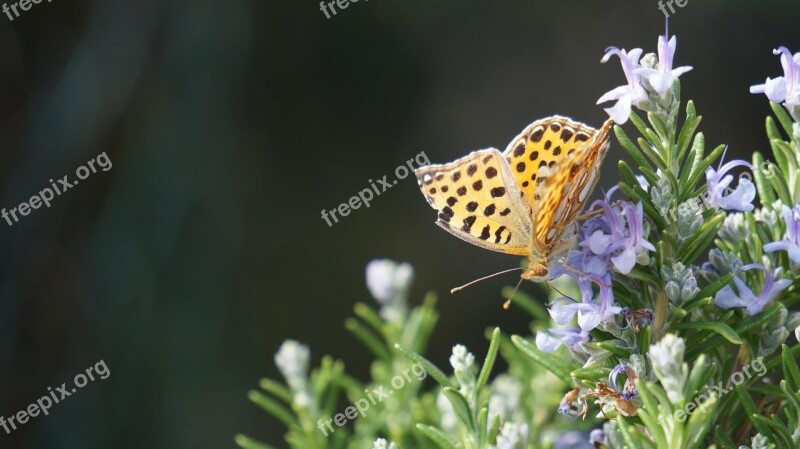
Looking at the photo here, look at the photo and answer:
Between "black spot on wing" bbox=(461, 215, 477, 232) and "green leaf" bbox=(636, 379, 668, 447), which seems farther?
"black spot on wing" bbox=(461, 215, 477, 232)

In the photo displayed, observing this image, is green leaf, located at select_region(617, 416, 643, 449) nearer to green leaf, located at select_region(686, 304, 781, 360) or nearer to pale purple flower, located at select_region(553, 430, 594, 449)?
green leaf, located at select_region(686, 304, 781, 360)

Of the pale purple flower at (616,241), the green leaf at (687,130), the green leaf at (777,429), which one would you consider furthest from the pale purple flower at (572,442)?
the green leaf at (687,130)

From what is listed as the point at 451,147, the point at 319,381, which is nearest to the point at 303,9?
the point at 451,147

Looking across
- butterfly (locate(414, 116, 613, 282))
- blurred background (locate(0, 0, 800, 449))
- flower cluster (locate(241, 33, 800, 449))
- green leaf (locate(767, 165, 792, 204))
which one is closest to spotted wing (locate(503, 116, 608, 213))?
butterfly (locate(414, 116, 613, 282))

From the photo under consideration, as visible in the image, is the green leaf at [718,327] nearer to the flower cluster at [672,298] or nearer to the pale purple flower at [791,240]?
the flower cluster at [672,298]

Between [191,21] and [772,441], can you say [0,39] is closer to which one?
[191,21]

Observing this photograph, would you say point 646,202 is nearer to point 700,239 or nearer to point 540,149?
point 700,239

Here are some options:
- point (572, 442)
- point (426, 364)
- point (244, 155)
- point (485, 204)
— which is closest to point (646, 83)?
point (485, 204)
